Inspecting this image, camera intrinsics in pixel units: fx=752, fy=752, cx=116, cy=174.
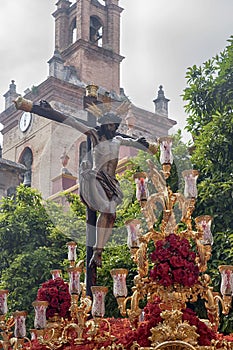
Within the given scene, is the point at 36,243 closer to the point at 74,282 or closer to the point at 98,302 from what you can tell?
the point at 74,282

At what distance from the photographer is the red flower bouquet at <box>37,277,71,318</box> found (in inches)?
400

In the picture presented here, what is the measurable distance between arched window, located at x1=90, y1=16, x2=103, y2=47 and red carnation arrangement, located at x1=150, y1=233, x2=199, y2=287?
33.9 metres

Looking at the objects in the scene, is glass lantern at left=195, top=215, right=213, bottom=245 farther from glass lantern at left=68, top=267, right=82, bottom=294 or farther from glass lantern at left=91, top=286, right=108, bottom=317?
glass lantern at left=68, top=267, right=82, bottom=294

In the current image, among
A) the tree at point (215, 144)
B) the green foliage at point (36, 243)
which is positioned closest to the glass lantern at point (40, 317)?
the tree at point (215, 144)

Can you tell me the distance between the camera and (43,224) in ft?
65.6

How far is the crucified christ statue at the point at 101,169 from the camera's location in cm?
984

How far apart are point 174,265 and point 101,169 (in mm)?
2319

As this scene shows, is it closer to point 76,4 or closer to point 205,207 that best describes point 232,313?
point 205,207

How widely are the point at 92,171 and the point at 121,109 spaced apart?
1.19 m

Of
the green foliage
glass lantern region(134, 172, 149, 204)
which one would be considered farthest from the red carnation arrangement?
the green foliage

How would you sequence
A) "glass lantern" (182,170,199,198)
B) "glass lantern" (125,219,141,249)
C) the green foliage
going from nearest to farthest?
"glass lantern" (182,170,199,198), "glass lantern" (125,219,141,249), the green foliage

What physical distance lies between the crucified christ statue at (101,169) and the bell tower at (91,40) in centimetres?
2927

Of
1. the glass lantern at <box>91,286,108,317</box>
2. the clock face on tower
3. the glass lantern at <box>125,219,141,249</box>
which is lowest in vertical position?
the glass lantern at <box>91,286,108,317</box>

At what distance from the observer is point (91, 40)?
136 feet
